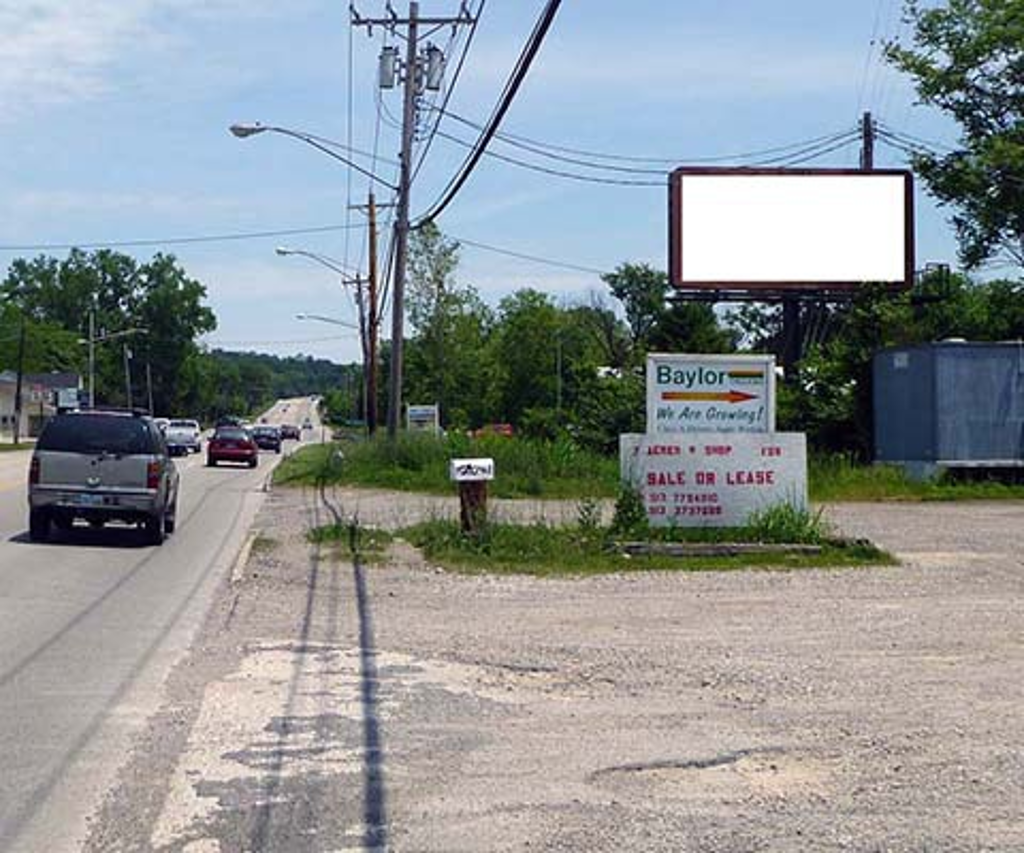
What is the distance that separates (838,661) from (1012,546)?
10.8 metres

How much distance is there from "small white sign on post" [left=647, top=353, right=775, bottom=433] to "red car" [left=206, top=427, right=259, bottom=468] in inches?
1460

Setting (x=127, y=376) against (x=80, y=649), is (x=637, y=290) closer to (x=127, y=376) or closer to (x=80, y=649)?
(x=127, y=376)

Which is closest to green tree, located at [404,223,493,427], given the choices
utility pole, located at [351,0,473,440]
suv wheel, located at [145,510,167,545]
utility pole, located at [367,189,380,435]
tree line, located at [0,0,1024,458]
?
tree line, located at [0,0,1024,458]

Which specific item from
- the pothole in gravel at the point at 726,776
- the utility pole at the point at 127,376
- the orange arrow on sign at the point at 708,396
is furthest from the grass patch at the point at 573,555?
the utility pole at the point at 127,376

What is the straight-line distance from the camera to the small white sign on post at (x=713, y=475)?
2139cm

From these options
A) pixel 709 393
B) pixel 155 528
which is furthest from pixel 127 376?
pixel 709 393

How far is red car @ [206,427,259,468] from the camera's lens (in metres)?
57.2

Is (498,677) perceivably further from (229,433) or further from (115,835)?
(229,433)

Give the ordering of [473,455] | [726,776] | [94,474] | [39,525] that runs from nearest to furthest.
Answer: [726,776] < [94,474] < [39,525] < [473,455]

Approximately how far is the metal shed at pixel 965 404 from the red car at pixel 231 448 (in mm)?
27786

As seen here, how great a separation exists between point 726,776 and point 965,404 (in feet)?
99.1

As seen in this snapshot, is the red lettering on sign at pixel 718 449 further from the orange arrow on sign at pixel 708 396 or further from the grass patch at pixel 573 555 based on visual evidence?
the grass patch at pixel 573 555

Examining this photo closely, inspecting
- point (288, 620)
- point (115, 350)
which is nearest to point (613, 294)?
point (115, 350)

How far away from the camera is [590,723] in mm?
9750
